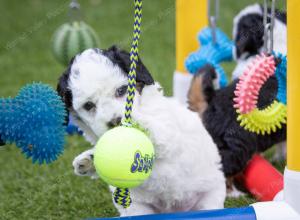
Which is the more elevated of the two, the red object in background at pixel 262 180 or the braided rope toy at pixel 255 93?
the braided rope toy at pixel 255 93

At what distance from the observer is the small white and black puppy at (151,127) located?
7.98ft

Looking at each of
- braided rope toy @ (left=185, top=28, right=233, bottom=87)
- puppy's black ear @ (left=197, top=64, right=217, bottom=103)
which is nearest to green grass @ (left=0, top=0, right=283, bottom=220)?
puppy's black ear @ (left=197, top=64, right=217, bottom=103)

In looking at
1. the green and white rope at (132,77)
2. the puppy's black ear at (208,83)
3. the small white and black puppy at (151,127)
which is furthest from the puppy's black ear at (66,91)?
the puppy's black ear at (208,83)

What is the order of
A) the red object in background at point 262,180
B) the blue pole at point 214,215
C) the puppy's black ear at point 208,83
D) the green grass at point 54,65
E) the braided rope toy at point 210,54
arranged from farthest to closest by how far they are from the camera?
the braided rope toy at point 210,54 → the puppy's black ear at point 208,83 → the green grass at point 54,65 → the red object in background at point 262,180 → the blue pole at point 214,215

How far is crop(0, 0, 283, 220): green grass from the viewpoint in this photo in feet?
10.2

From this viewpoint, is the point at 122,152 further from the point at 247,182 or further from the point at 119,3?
the point at 119,3

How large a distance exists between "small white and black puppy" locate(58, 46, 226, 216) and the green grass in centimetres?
35

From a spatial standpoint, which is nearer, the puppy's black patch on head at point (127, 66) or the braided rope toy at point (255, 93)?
the puppy's black patch on head at point (127, 66)

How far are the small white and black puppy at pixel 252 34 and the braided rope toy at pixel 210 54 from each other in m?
0.14

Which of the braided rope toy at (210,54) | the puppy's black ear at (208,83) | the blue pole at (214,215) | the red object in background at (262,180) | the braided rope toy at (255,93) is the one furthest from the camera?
the braided rope toy at (210,54)

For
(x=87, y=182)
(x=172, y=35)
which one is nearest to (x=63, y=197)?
(x=87, y=182)

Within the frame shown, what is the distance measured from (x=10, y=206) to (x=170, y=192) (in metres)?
0.95

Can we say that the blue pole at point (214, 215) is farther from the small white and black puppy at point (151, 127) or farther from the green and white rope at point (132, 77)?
the small white and black puppy at point (151, 127)

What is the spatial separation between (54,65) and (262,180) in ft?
12.6
